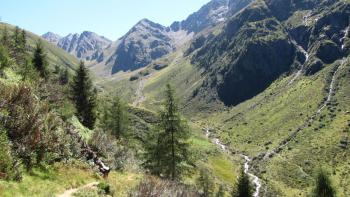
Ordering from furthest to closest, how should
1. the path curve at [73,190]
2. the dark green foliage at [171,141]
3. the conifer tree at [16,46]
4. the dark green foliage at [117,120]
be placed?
the dark green foliage at [117,120] → the conifer tree at [16,46] → the dark green foliage at [171,141] → the path curve at [73,190]

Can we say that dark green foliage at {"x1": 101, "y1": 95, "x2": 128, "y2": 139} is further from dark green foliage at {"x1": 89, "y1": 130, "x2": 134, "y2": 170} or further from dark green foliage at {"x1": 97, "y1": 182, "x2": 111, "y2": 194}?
dark green foliage at {"x1": 97, "y1": 182, "x2": 111, "y2": 194}

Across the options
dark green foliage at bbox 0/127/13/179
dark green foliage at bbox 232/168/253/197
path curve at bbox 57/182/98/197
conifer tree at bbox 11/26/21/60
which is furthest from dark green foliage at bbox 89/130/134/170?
conifer tree at bbox 11/26/21/60

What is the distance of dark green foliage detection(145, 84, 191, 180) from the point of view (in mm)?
46812

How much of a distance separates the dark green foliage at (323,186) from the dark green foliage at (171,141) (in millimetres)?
21977

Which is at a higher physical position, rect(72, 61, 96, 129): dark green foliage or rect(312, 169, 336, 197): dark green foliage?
rect(72, 61, 96, 129): dark green foliage

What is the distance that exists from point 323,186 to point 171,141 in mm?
24972

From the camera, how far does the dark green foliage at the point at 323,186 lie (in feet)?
191

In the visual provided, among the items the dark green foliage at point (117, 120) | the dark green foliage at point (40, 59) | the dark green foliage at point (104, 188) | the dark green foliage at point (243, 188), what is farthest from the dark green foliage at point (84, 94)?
the dark green foliage at point (104, 188)

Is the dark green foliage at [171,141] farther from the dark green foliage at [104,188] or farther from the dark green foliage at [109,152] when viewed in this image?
the dark green foliage at [104,188]

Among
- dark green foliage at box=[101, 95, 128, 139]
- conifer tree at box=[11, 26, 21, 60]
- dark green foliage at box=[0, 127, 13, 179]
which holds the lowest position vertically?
dark green foliage at box=[101, 95, 128, 139]

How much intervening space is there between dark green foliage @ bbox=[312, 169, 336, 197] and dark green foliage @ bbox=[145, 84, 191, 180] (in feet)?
72.1

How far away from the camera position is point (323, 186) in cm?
5875

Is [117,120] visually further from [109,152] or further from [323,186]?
[109,152]

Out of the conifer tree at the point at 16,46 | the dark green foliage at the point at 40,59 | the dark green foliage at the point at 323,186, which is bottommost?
the dark green foliage at the point at 323,186
